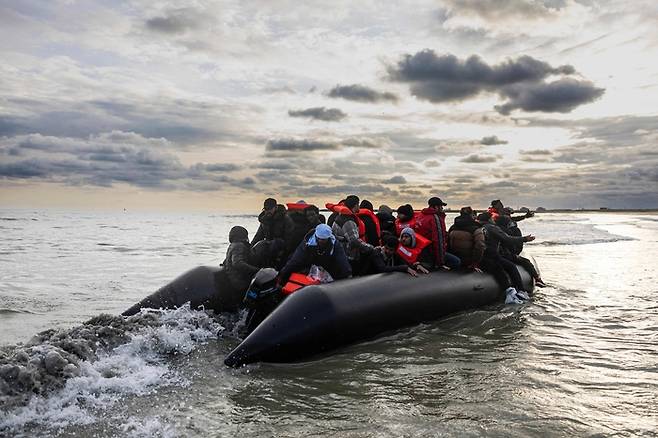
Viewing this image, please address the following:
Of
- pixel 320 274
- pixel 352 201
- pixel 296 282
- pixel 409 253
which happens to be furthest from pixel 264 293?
pixel 409 253

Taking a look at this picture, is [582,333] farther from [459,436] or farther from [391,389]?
[459,436]

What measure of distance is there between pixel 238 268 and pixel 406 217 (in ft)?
11.1

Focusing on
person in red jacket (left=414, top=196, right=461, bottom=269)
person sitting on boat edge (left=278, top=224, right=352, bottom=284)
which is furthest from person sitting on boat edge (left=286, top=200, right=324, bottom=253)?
person in red jacket (left=414, top=196, right=461, bottom=269)

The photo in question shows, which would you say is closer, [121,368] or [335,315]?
[121,368]

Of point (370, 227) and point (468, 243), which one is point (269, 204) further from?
point (468, 243)

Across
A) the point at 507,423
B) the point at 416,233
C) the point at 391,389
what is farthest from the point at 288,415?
the point at 416,233

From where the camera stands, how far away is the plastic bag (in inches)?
301

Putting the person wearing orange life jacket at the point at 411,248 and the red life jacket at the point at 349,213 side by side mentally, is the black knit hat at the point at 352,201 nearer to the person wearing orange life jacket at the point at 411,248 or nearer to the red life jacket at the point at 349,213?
the red life jacket at the point at 349,213

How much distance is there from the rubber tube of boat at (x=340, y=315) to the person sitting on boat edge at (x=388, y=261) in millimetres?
142

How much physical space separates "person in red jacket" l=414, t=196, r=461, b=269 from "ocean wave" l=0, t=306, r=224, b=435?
4199mm

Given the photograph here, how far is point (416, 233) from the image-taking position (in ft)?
31.8

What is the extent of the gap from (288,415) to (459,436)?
4.96 ft

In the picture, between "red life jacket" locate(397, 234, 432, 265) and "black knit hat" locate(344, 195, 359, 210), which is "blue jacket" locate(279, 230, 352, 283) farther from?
"red life jacket" locate(397, 234, 432, 265)

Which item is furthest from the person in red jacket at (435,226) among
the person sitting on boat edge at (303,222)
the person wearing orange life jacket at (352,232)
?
the person sitting on boat edge at (303,222)
